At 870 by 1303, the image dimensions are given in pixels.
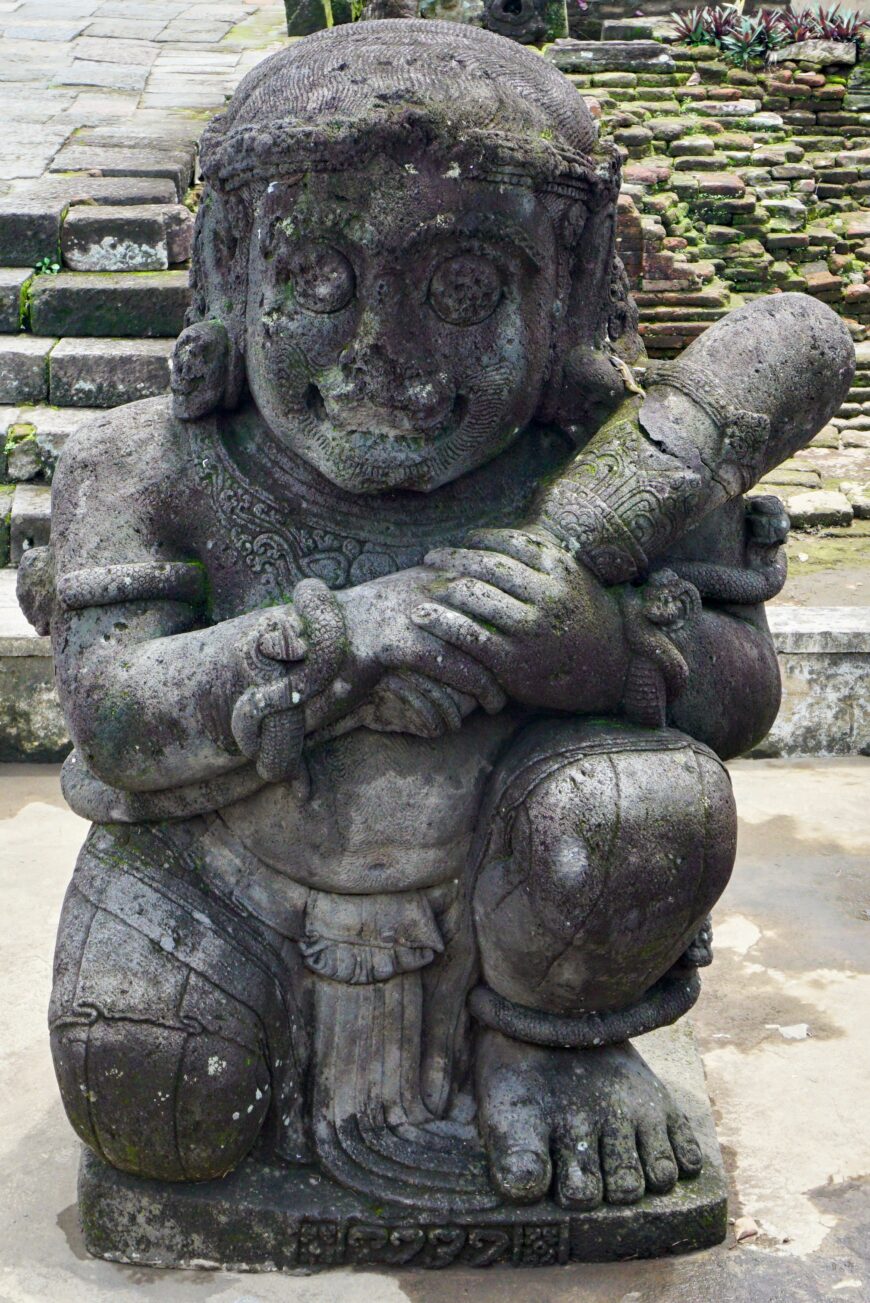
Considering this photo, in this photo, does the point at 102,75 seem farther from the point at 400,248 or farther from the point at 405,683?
the point at 405,683

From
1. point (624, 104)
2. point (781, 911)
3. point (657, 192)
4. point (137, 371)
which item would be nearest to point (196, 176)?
point (137, 371)

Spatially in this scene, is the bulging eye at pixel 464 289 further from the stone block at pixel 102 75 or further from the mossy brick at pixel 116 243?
the stone block at pixel 102 75

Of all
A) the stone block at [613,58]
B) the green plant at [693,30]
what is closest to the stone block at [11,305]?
the stone block at [613,58]

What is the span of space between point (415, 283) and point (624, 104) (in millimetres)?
10949

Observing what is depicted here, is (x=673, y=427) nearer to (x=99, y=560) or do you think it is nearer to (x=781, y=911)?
(x=99, y=560)

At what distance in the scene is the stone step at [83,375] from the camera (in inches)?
261

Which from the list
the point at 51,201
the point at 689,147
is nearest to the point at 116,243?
the point at 51,201

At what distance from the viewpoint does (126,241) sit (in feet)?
24.1

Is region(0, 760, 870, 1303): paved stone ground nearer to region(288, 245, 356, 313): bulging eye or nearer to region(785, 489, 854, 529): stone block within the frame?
region(288, 245, 356, 313): bulging eye

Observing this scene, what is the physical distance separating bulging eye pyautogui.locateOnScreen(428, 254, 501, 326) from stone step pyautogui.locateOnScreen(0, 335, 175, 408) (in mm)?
4225

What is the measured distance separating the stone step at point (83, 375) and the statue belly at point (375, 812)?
4.20 meters

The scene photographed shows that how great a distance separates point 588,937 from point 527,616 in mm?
552


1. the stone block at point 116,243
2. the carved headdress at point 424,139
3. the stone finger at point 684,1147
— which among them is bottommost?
the stone finger at point 684,1147

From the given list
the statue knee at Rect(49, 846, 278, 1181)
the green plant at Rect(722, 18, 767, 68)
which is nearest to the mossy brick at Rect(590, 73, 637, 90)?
the green plant at Rect(722, 18, 767, 68)
